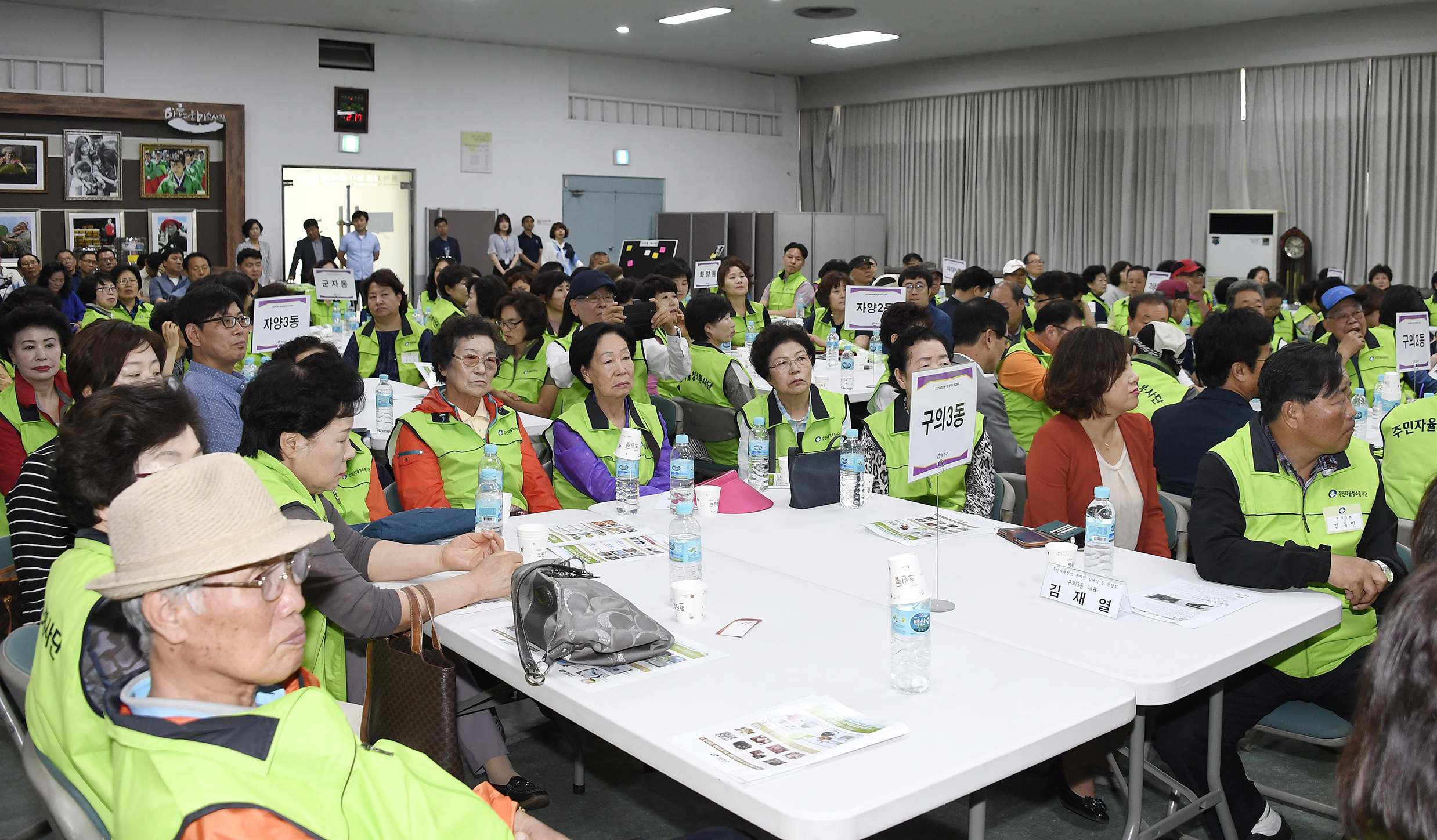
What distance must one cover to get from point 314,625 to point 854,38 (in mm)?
13172

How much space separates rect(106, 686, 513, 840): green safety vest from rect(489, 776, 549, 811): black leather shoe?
150 centimetres

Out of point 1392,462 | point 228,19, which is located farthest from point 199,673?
point 228,19

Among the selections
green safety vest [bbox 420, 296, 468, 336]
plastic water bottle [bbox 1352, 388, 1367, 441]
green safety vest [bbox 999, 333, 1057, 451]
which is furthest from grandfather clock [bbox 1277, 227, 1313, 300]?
→ green safety vest [bbox 420, 296, 468, 336]

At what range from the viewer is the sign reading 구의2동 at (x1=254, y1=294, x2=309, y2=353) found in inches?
216

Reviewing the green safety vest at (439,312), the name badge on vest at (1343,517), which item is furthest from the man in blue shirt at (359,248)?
the name badge on vest at (1343,517)

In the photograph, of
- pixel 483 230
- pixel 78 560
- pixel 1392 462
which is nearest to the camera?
pixel 78 560

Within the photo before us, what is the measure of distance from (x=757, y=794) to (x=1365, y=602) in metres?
1.69

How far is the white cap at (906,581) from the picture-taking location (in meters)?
2.03

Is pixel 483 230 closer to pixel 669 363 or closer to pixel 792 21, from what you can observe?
pixel 792 21

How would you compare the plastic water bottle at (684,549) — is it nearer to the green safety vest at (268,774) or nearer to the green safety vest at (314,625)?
the green safety vest at (314,625)

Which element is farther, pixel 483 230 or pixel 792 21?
pixel 483 230

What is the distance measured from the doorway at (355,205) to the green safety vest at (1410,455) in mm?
12730

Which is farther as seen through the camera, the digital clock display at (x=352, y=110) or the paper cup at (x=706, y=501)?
the digital clock display at (x=352, y=110)

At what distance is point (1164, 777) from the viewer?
101 inches
